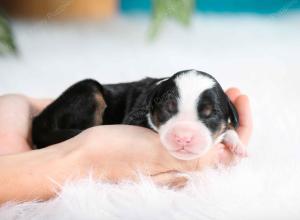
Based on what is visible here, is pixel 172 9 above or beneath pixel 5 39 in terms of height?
above

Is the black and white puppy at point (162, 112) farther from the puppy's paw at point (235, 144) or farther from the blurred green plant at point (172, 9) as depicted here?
the blurred green plant at point (172, 9)

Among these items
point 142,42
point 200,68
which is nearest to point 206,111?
point 200,68

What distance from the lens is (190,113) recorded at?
63.7 inches

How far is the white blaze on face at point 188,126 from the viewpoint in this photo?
1.55m

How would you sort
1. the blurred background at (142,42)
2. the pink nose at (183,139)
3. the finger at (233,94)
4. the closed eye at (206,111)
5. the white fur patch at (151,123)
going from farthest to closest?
the blurred background at (142,42)
the finger at (233,94)
the white fur patch at (151,123)
the closed eye at (206,111)
the pink nose at (183,139)

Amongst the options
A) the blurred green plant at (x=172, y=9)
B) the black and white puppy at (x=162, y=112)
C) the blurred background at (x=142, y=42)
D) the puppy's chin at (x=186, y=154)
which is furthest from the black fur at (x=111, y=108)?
the blurred green plant at (x=172, y=9)

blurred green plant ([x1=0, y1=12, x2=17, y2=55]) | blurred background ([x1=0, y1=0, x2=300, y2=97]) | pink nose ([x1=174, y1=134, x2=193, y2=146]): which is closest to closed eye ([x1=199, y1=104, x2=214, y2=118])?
pink nose ([x1=174, y1=134, x2=193, y2=146])

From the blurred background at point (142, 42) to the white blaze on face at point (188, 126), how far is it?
2.46 feet

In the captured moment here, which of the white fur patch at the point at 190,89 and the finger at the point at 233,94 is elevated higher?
the white fur patch at the point at 190,89

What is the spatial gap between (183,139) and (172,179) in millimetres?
197

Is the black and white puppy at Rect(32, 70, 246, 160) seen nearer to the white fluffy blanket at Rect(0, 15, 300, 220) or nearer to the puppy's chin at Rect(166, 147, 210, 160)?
the puppy's chin at Rect(166, 147, 210, 160)

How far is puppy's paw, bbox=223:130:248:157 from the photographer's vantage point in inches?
69.3

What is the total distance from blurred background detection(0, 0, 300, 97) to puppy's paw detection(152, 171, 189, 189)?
860 mm

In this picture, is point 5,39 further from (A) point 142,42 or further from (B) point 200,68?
Result: (B) point 200,68
